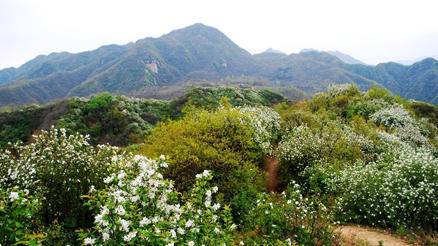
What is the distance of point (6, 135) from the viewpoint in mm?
34094

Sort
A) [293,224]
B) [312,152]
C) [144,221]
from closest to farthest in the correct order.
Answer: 1. [144,221]
2. [293,224]
3. [312,152]

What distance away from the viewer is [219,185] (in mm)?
12625

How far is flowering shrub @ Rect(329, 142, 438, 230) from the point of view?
1091cm

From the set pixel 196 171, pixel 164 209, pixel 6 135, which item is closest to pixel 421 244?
pixel 196 171

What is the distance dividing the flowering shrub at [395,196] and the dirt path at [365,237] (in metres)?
0.49

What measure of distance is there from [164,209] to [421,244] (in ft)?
25.2

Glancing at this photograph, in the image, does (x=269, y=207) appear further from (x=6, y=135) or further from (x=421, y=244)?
(x=6, y=135)

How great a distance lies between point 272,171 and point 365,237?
25.7 ft

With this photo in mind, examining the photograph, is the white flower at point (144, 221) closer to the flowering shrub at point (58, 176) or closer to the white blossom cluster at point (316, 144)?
the flowering shrub at point (58, 176)

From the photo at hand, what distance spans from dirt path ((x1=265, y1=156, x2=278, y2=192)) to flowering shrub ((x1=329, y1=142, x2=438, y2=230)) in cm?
418

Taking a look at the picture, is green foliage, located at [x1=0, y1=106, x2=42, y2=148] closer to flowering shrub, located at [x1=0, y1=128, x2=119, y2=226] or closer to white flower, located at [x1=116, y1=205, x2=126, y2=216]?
flowering shrub, located at [x1=0, y1=128, x2=119, y2=226]

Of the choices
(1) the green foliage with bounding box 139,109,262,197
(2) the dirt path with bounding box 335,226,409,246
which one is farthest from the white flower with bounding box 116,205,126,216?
(1) the green foliage with bounding box 139,109,262,197

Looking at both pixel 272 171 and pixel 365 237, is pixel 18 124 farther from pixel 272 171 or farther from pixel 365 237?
pixel 365 237

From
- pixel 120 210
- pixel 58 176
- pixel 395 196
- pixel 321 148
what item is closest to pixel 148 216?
pixel 120 210
